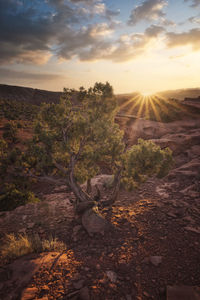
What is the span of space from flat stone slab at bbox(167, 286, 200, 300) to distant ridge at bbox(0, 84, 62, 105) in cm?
9676

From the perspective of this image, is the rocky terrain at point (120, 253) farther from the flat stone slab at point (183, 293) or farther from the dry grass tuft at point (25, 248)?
the dry grass tuft at point (25, 248)

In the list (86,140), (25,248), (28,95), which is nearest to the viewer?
(25,248)

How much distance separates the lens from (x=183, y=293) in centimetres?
442

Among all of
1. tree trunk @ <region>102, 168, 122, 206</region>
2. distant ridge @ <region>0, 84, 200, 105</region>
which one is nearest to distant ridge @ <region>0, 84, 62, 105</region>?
distant ridge @ <region>0, 84, 200, 105</region>

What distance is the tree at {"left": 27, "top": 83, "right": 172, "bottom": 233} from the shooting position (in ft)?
27.3

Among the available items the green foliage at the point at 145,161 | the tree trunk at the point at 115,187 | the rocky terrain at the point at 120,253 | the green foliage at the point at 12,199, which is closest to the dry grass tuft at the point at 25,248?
the rocky terrain at the point at 120,253

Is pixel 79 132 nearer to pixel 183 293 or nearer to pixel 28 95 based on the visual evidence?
pixel 183 293

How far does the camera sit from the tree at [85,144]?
8328 millimetres

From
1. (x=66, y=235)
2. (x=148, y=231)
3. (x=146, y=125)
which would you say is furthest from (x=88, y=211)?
(x=146, y=125)

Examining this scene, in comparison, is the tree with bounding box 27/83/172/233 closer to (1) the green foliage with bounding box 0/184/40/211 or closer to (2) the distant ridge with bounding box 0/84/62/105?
(1) the green foliage with bounding box 0/184/40/211

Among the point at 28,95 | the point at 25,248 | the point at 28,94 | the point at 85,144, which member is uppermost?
the point at 28,94

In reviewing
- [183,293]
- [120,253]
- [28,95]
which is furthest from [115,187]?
[28,95]

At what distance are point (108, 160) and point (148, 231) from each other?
456cm

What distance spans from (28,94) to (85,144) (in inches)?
4182
